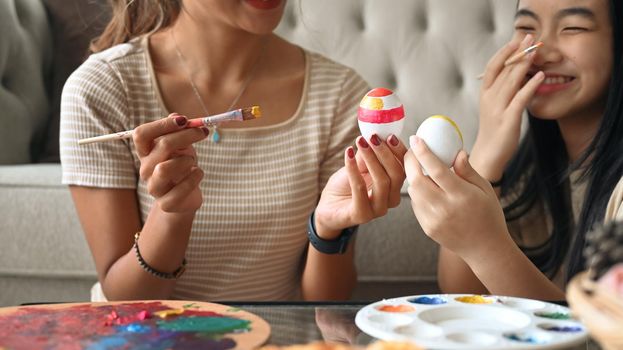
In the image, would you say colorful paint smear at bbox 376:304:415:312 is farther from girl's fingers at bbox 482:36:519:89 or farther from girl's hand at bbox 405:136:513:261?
girl's fingers at bbox 482:36:519:89

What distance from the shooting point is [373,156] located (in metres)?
1.13

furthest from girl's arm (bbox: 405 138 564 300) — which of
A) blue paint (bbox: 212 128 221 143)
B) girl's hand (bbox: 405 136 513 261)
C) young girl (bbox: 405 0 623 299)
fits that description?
blue paint (bbox: 212 128 221 143)

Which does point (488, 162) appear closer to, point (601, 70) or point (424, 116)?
point (601, 70)

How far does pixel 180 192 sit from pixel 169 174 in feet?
0.12

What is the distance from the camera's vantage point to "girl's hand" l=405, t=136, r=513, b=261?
996mm

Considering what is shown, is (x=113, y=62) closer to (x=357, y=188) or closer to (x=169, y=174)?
(x=169, y=174)

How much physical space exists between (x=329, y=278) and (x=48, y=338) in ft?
2.44

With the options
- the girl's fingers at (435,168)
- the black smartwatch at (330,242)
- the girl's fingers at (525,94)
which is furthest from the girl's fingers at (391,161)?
the girl's fingers at (525,94)

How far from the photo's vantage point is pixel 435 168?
981 mm

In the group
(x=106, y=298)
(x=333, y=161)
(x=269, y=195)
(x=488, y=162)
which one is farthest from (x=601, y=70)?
(x=106, y=298)

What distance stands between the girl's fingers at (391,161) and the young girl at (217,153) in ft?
0.57

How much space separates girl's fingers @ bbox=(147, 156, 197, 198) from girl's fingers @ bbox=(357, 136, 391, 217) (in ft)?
0.81

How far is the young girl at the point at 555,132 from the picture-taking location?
1.47 m

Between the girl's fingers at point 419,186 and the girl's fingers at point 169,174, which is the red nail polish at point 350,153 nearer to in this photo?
the girl's fingers at point 419,186
